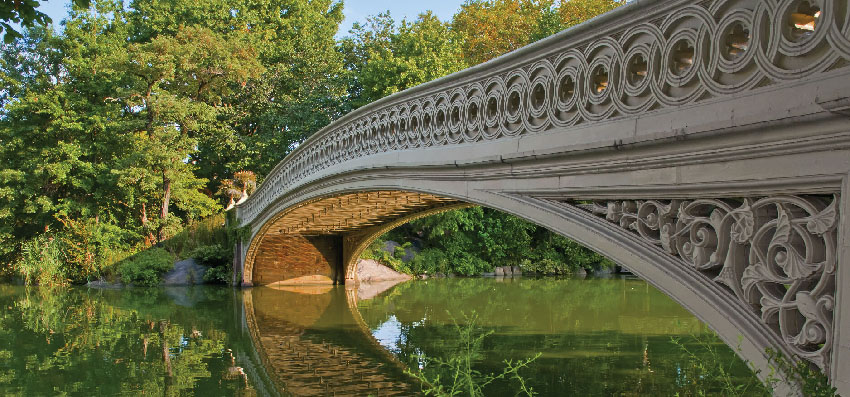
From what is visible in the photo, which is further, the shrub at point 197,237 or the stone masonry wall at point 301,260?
the shrub at point 197,237

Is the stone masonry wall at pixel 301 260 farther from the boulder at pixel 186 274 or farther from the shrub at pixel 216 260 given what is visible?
the boulder at pixel 186 274

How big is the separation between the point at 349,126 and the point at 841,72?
7670 millimetres

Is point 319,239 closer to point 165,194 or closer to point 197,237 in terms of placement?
point 197,237

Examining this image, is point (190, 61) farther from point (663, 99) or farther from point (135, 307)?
point (663, 99)

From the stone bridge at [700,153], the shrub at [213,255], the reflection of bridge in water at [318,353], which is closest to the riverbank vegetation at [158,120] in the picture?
the shrub at [213,255]

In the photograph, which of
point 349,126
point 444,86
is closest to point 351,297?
point 349,126

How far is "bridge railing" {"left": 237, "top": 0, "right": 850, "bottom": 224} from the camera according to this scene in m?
3.50

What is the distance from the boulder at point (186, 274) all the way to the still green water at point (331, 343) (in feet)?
9.22

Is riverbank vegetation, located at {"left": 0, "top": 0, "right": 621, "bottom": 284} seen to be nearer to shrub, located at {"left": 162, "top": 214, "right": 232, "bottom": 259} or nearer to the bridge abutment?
shrub, located at {"left": 162, "top": 214, "right": 232, "bottom": 259}

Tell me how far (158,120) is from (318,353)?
48.6 ft

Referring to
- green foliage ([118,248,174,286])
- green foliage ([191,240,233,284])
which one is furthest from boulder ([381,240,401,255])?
green foliage ([118,248,174,286])

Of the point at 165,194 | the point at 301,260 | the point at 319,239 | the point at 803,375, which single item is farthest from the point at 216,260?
the point at 803,375

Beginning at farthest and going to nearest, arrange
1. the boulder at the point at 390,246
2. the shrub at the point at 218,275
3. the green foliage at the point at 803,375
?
1. the boulder at the point at 390,246
2. the shrub at the point at 218,275
3. the green foliage at the point at 803,375

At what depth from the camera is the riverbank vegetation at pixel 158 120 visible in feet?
69.2
